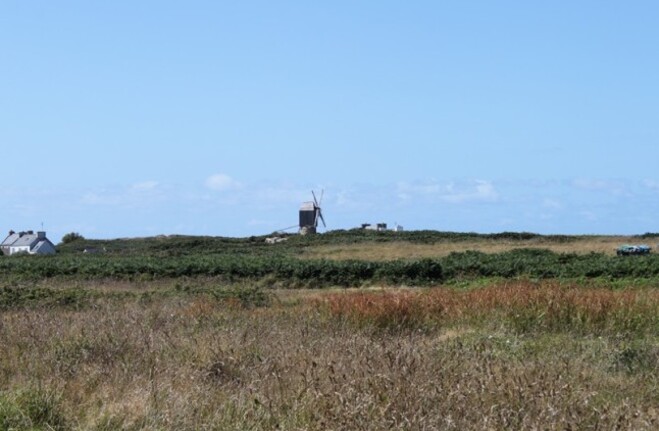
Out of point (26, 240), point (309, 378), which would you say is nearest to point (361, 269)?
point (309, 378)

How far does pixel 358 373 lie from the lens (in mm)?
7176

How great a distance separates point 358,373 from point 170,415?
1.65m

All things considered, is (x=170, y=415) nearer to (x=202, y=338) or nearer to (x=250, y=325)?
(x=202, y=338)

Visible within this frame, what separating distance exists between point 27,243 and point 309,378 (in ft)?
284

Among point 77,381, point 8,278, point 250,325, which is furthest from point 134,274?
point 77,381

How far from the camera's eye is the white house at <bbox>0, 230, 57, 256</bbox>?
84.4m

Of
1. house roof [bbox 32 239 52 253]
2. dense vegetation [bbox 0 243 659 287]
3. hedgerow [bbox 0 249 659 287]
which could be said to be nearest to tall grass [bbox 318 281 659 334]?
hedgerow [bbox 0 249 659 287]

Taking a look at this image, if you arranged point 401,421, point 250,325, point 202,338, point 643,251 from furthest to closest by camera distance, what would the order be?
1. point 643,251
2. point 250,325
3. point 202,338
4. point 401,421

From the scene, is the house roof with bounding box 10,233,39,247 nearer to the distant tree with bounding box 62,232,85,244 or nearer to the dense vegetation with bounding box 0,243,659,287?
the distant tree with bounding box 62,232,85,244

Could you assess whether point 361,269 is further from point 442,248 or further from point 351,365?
point 351,365

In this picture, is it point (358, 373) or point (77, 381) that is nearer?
point (358, 373)

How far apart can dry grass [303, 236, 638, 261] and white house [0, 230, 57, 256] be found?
3839 cm

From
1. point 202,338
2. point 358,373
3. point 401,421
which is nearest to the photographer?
point 401,421

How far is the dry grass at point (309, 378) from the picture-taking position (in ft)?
20.1
